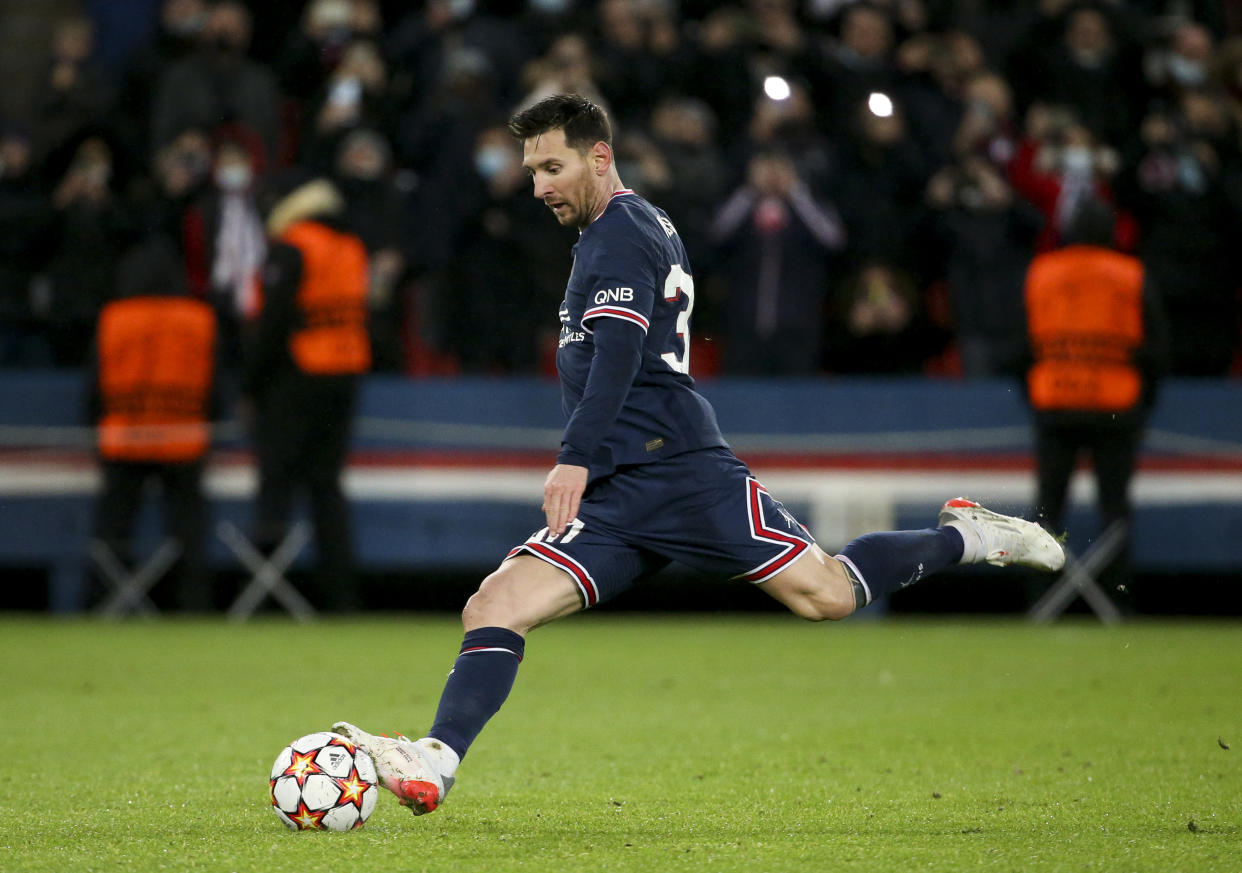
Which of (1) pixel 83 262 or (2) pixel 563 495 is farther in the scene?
(1) pixel 83 262

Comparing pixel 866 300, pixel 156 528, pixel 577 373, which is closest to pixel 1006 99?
pixel 866 300

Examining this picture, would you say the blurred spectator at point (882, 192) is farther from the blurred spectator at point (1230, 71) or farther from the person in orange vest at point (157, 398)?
the person in orange vest at point (157, 398)

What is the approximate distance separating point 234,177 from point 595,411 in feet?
29.9

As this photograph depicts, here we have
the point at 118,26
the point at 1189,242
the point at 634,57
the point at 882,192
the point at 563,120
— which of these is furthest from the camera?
the point at 118,26

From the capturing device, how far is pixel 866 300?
1287 cm

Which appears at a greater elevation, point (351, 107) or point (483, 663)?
point (351, 107)

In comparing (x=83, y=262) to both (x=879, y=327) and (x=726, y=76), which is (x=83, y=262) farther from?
(x=879, y=327)

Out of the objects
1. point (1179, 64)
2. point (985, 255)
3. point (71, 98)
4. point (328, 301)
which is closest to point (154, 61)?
point (71, 98)

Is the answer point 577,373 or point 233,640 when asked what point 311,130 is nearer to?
point 233,640

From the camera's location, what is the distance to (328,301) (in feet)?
38.8

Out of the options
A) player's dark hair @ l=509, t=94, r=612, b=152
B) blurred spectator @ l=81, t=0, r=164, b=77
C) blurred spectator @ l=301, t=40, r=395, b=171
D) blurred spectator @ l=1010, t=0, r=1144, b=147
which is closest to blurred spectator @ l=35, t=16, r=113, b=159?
blurred spectator @ l=81, t=0, r=164, b=77

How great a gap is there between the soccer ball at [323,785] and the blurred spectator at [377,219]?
8467 mm

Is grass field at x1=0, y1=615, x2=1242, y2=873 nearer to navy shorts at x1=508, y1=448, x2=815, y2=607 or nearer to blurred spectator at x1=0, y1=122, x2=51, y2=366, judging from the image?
navy shorts at x1=508, y1=448, x2=815, y2=607

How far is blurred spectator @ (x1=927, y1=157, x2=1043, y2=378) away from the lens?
12.7 meters
